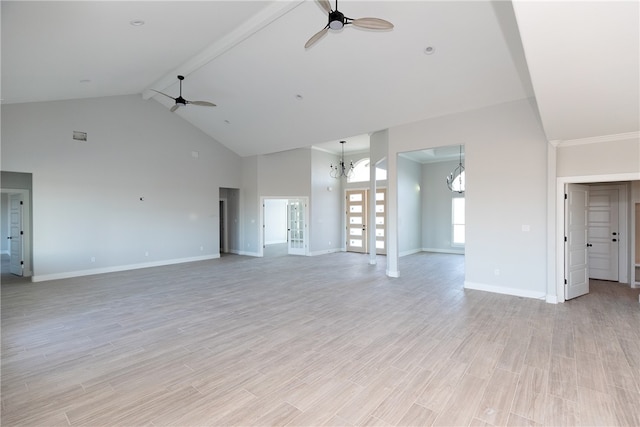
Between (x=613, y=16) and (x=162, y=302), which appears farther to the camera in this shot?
(x=162, y=302)

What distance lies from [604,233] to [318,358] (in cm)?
676

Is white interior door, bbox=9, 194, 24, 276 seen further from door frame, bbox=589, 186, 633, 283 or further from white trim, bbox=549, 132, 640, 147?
door frame, bbox=589, 186, 633, 283

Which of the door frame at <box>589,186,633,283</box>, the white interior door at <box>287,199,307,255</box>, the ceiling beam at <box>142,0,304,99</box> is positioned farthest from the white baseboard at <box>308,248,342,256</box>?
the door frame at <box>589,186,633,283</box>

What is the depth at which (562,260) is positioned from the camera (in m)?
4.86

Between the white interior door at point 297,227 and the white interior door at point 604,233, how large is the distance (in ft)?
23.8

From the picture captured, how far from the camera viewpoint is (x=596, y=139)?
458cm

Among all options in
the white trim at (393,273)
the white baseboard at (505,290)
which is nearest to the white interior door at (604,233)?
the white baseboard at (505,290)

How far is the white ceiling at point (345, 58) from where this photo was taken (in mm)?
2505

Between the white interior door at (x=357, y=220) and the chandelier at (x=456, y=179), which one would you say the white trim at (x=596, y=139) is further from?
the white interior door at (x=357, y=220)

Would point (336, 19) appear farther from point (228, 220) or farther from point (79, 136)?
point (228, 220)

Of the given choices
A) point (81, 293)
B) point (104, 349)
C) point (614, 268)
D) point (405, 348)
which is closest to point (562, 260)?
point (614, 268)

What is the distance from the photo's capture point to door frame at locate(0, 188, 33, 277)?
6840 millimetres

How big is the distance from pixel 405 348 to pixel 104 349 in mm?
3243

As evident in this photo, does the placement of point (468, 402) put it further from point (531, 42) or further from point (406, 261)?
point (406, 261)
